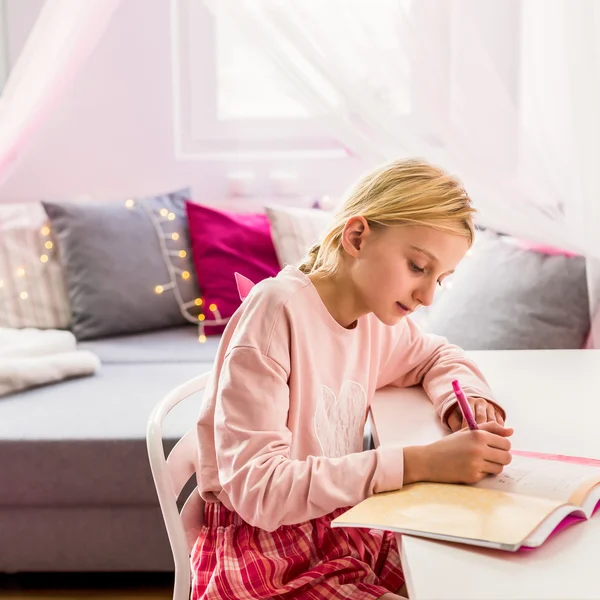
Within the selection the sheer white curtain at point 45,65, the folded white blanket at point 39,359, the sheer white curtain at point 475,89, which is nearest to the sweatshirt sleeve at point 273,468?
the sheer white curtain at point 475,89

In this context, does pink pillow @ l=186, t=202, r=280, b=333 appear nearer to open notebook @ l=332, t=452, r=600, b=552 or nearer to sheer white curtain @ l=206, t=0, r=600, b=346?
sheer white curtain @ l=206, t=0, r=600, b=346

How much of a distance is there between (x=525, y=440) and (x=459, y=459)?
0.62 feet

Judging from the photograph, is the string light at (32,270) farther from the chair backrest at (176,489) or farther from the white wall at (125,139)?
the chair backrest at (176,489)

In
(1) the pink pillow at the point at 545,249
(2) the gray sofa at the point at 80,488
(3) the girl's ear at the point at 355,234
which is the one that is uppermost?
(3) the girl's ear at the point at 355,234

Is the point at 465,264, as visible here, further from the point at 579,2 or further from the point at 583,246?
the point at 579,2

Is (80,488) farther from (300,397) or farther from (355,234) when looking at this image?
(355,234)

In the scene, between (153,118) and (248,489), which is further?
(153,118)

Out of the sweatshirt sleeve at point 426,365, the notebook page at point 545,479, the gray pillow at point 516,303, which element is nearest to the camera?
the notebook page at point 545,479

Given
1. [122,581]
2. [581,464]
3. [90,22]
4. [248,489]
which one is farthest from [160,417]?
[90,22]

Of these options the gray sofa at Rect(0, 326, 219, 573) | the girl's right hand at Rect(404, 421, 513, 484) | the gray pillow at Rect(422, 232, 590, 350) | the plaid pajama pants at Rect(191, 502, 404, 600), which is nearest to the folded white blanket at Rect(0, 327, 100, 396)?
the gray sofa at Rect(0, 326, 219, 573)

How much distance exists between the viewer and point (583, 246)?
1.75m

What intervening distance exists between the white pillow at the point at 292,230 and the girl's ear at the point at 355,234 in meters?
1.35

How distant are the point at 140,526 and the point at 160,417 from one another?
83 centimetres

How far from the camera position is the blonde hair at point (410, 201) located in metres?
1.05
